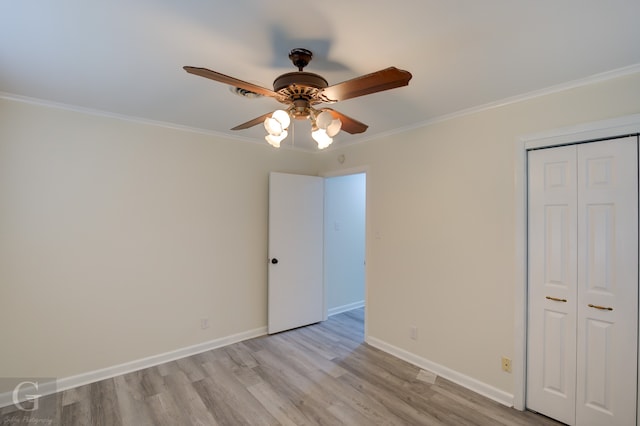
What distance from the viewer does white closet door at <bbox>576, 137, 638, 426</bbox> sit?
1.92 m

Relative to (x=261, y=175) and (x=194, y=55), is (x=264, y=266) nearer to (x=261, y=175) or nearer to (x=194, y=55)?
(x=261, y=175)

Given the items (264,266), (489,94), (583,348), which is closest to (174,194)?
(264,266)

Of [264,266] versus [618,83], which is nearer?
[618,83]

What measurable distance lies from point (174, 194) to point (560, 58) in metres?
3.34

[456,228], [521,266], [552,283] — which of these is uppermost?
[456,228]

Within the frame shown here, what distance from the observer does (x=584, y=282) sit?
2.10 m

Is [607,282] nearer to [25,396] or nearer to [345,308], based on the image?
[345,308]

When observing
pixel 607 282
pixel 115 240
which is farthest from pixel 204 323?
pixel 607 282

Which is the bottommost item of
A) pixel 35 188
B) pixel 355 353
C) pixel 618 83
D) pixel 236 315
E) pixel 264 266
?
pixel 355 353

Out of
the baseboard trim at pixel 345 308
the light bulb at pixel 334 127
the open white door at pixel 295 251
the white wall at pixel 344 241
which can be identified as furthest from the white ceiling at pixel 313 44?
the baseboard trim at pixel 345 308

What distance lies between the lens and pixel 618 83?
6.39ft

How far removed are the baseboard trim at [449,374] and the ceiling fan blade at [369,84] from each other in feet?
8.28

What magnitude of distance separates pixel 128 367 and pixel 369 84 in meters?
3.25

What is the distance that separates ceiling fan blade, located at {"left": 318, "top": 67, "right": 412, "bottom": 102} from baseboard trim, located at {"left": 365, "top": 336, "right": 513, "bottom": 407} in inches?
99.4
